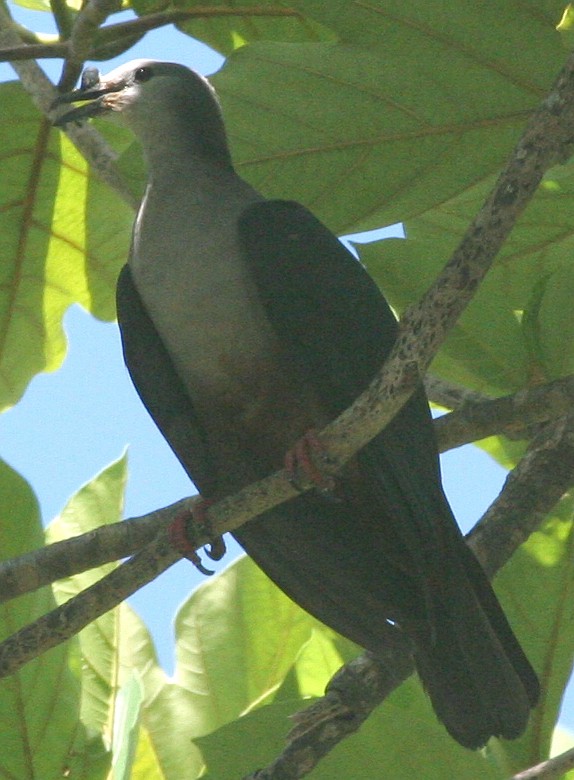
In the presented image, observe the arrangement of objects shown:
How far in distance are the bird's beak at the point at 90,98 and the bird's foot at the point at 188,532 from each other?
1094 mm

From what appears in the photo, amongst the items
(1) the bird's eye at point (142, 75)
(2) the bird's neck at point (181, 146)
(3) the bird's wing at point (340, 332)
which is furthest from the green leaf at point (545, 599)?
(1) the bird's eye at point (142, 75)

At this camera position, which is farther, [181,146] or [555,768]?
[181,146]

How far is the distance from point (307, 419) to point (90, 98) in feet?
3.85

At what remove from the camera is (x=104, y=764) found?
117 inches

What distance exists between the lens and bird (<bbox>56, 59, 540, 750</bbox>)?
2748 mm

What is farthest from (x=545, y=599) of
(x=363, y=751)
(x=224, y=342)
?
(x=224, y=342)

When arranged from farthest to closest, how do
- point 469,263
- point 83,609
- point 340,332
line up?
point 340,332 < point 83,609 < point 469,263

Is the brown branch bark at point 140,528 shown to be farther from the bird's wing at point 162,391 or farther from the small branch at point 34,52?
the small branch at point 34,52

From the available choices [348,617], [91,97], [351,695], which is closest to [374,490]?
[348,617]

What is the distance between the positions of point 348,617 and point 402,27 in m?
1.31

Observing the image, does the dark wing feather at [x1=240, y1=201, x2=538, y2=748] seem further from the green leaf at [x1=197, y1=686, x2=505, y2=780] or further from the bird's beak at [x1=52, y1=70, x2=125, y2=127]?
the bird's beak at [x1=52, y1=70, x2=125, y2=127]

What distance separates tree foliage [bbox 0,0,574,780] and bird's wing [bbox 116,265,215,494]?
1.02 feet

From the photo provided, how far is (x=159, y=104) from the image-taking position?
365 cm

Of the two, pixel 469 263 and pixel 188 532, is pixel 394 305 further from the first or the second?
pixel 469 263
